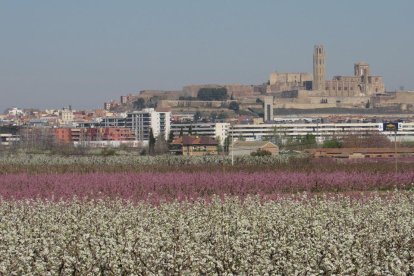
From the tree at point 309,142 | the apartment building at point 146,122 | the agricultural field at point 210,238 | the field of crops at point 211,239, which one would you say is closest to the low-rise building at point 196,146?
the tree at point 309,142

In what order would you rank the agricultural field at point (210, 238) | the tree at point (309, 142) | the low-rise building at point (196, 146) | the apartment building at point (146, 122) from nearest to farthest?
the agricultural field at point (210, 238), the low-rise building at point (196, 146), the tree at point (309, 142), the apartment building at point (146, 122)

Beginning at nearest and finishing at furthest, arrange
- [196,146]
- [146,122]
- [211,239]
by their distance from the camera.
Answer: [211,239]
[196,146]
[146,122]

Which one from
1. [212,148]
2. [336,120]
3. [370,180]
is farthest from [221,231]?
[336,120]

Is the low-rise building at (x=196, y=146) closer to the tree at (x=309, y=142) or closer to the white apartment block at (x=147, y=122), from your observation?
the tree at (x=309, y=142)

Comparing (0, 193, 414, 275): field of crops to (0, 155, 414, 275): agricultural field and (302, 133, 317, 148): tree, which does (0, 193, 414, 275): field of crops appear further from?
(302, 133, 317, 148): tree

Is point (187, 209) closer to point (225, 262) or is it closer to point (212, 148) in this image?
point (225, 262)

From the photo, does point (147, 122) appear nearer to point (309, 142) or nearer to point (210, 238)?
point (309, 142)

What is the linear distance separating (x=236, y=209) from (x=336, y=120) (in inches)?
6883

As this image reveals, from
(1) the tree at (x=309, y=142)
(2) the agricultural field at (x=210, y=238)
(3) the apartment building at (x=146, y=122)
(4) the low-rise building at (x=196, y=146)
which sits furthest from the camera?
(3) the apartment building at (x=146, y=122)

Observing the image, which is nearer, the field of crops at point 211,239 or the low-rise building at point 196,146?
the field of crops at point 211,239

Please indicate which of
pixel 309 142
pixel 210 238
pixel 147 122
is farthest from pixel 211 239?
pixel 147 122

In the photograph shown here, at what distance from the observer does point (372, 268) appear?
35.5 feet

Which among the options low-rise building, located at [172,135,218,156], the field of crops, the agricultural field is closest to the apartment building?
low-rise building, located at [172,135,218,156]

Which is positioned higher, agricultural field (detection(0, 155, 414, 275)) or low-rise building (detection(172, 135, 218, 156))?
agricultural field (detection(0, 155, 414, 275))
